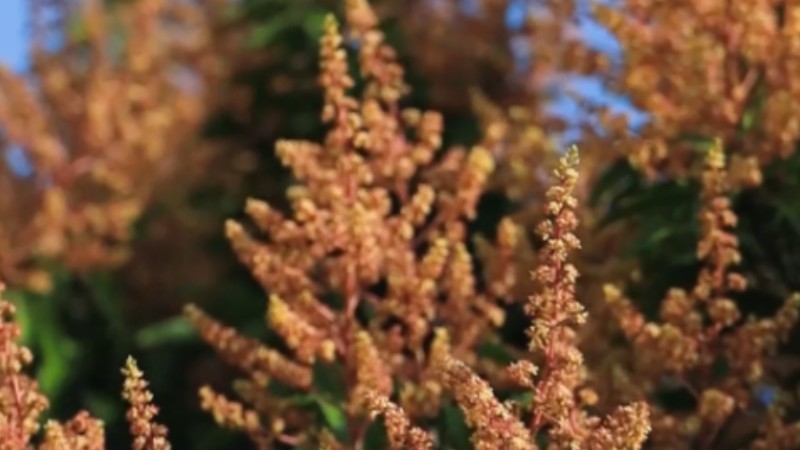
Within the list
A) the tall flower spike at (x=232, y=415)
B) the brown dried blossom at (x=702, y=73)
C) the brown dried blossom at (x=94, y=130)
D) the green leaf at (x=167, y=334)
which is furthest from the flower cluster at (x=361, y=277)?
the brown dried blossom at (x=94, y=130)

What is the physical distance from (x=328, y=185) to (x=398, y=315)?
29 centimetres

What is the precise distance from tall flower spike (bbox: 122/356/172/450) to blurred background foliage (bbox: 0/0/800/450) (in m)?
1.98

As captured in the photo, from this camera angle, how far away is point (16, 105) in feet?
20.2

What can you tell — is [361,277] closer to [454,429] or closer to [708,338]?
[454,429]

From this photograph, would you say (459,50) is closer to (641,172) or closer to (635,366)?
(641,172)

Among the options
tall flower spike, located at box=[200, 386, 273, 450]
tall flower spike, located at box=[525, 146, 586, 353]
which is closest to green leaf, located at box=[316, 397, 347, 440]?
tall flower spike, located at box=[200, 386, 273, 450]

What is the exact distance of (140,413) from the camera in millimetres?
→ 2953

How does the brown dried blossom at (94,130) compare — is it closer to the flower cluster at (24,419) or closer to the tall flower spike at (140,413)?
the flower cluster at (24,419)

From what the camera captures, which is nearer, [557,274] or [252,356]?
[557,274]

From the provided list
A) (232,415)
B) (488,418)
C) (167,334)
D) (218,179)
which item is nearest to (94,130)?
(218,179)

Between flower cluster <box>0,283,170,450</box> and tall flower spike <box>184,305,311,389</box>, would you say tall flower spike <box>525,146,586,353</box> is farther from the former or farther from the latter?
tall flower spike <box>184,305,311,389</box>

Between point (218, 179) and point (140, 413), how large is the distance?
363cm

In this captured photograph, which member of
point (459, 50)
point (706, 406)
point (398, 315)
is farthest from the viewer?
point (459, 50)

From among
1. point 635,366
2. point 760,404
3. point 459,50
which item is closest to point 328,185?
point 635,366
